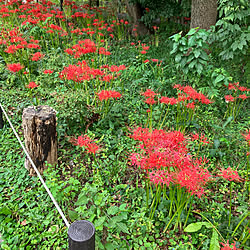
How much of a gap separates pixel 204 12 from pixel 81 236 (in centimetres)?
490

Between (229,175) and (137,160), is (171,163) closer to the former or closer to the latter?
(137,160)

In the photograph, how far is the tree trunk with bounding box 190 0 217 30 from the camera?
4.59 meters

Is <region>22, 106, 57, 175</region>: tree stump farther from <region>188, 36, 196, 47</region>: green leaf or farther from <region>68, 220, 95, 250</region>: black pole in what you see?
<region>188, 36, 196, 47</region>: green leaf

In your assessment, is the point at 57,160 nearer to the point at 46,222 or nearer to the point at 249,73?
the point at 46,222

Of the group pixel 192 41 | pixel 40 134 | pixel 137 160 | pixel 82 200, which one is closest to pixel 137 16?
pixel 192 41

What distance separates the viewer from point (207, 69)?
4.16m

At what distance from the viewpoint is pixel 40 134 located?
2723mm

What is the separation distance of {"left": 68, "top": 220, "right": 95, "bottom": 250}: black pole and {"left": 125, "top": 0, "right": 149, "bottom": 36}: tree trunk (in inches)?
269

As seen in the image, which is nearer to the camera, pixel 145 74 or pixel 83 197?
pixel 83 197

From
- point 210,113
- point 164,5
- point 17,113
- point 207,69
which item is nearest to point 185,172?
point 210,113

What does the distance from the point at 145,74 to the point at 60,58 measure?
1971 millimetres

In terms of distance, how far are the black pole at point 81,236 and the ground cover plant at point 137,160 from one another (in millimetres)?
662

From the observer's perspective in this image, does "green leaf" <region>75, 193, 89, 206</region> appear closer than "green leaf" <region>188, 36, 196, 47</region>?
Yes

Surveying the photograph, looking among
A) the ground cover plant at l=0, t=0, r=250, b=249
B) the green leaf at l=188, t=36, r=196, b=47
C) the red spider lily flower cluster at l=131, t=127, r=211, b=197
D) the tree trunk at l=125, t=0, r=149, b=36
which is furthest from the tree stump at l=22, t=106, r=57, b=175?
the tree trunk at l=125, t=0, r=149, b=36
